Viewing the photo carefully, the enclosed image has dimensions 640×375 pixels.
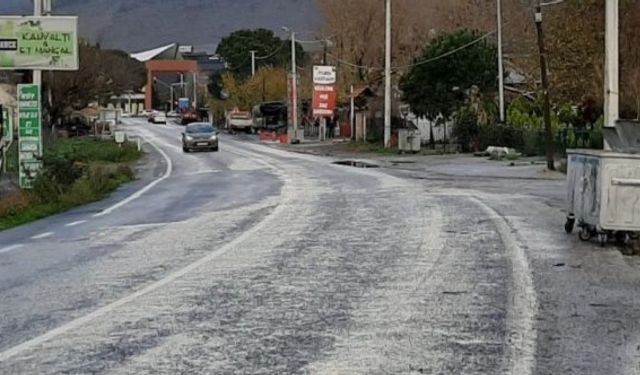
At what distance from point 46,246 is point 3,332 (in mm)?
7558

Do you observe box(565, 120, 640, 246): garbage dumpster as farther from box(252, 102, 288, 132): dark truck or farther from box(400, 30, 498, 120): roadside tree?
box(252, 102, 288, 132): dark truck

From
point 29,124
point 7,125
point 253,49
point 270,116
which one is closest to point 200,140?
point 7,125

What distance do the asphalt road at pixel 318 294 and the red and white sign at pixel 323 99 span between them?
4926cm

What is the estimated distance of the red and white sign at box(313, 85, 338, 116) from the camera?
7175 cm

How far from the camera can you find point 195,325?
997 cm

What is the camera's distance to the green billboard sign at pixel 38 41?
35688 mm

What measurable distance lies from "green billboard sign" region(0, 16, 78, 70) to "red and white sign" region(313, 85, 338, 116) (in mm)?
36407

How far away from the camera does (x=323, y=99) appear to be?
72.4 metres

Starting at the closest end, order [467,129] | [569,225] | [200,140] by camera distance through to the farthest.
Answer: [569,225] → [467,129] → [200,140]

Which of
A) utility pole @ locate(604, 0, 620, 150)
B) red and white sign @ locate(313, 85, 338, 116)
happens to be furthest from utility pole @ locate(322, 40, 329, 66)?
utility pole @ locate(604, 0, 620, 150)

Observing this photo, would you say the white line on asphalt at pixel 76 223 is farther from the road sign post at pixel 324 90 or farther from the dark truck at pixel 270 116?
the dark truck at pixel 270 116

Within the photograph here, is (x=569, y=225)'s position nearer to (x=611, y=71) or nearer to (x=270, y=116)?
(x=611, y=71)

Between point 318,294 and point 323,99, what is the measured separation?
61.1 metres

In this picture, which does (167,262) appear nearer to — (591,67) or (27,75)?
(27,75)
